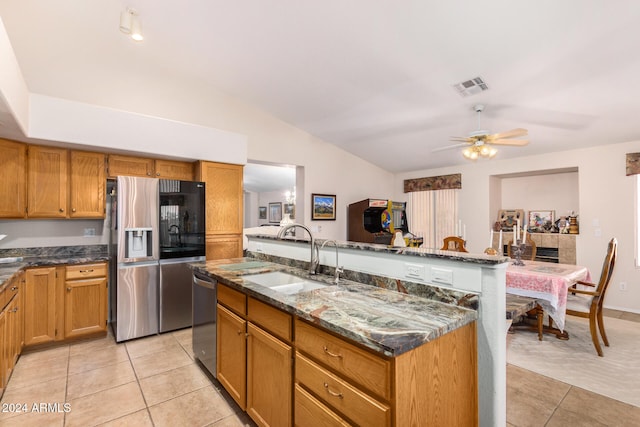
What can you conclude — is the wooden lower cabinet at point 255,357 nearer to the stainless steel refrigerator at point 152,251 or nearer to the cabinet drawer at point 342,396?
the cabinet drawer at point 342,396

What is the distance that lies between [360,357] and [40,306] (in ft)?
11.0

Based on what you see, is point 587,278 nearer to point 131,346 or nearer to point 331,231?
point 331,231

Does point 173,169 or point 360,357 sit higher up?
point 173,169

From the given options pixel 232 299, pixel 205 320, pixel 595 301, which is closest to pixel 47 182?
pixel 205 320

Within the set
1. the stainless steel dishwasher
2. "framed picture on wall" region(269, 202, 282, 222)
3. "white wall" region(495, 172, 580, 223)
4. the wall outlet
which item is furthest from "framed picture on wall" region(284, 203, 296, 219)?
the wall outlet

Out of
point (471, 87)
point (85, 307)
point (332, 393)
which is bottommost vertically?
point (85, 307)

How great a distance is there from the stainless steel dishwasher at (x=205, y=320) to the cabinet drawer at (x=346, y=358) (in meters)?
1.08

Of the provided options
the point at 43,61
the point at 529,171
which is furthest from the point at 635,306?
the point at 43,61

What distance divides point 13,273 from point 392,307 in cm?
285

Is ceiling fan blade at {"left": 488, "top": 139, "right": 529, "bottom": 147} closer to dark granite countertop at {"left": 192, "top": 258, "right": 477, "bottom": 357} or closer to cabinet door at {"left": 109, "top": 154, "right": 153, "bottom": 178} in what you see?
dark granite countertop at {"left": 192, "top": 258, "right": 477, "bottom": 357}

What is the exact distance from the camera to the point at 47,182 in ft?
10.2

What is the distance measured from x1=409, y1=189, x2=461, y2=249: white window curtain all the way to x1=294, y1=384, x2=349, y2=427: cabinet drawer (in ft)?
17.0

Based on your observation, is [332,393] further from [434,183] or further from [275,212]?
[275,212]

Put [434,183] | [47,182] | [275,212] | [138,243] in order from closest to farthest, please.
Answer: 1. [47,182]
2. [138,243]
3. [434,183]
4. [275,212]
